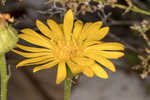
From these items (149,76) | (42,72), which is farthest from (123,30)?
(42,72)

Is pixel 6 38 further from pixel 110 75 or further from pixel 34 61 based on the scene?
pixel 110 75

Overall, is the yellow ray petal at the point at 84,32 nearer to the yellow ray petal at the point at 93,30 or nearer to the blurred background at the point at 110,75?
the yellow ray petal at the point at 93,30

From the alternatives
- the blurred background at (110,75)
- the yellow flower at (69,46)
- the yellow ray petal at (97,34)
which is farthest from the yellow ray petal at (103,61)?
the blurred background at (110,75)

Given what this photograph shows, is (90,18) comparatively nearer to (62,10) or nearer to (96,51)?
(62,10)

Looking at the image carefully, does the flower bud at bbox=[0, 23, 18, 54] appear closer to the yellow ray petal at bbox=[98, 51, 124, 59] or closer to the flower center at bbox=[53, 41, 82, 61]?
the flower center at bbox=[53, 41, 82, 61]

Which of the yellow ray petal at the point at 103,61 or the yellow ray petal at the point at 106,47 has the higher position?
the yellow ray petal at the point at 106,47
